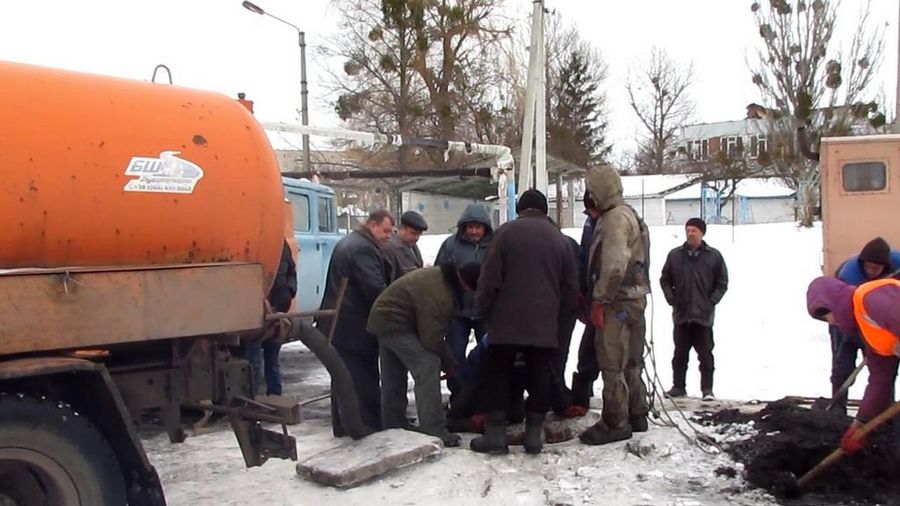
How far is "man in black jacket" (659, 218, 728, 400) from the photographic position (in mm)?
7699

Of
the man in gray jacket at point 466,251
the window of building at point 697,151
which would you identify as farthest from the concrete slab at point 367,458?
the window of building at point 697,151

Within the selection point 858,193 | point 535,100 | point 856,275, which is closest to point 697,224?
point 856,275

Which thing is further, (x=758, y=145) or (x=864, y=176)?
(x=758, y=145)

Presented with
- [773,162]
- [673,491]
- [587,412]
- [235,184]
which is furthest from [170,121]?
[773,162]

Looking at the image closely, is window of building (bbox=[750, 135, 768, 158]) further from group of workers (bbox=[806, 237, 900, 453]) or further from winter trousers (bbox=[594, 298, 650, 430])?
winter trousers (bbox=[594, 298, 650, 430])

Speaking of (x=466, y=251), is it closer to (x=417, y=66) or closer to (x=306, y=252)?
(x=306, y=252)

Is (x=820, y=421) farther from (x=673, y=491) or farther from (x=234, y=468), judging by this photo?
(x=234, y=468)

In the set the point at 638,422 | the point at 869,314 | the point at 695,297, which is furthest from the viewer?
the point at 695,297

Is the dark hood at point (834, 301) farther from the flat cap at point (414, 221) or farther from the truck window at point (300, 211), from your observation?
the truck window at point (300, 211)

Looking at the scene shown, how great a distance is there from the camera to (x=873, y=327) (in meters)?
4.66

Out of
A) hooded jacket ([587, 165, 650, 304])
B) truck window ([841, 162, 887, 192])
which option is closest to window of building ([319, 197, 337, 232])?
hooded jacket ([587, 165, 650, 304])

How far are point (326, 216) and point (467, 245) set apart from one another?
4.30 m

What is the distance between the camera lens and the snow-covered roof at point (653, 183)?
4649 centimetres

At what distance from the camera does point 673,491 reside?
16.9 feet
